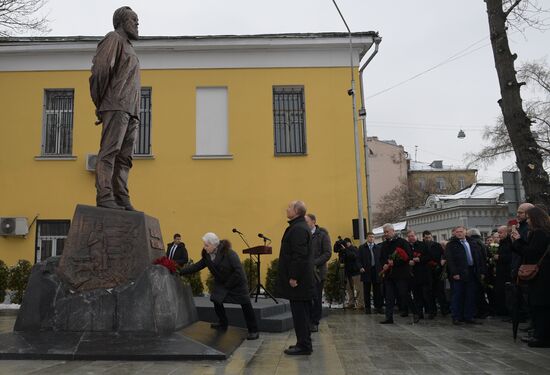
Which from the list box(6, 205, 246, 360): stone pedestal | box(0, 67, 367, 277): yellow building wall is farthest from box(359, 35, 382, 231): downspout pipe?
box(6, 205, 246, 360): stone pedestal

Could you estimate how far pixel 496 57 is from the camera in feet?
34.8

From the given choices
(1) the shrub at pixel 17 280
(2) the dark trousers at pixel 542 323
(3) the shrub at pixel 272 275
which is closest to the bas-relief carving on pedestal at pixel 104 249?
(2) the dark trousers at pixel 542 323

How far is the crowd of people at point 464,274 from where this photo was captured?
672cm

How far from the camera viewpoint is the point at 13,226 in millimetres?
14977

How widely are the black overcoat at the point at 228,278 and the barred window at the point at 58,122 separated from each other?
416 inches

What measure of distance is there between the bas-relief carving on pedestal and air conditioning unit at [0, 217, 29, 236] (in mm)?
10029

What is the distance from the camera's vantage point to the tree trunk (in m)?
9.84

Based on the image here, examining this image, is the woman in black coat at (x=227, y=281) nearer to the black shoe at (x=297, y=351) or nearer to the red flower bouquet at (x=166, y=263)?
the red flower bouquet at (x=166, y=263)

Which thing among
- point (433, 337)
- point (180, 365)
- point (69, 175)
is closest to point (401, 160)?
point (69, 175)

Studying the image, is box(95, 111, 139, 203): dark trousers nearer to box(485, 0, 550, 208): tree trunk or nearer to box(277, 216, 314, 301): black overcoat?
box(277, 216, 314, 301): black overcoat

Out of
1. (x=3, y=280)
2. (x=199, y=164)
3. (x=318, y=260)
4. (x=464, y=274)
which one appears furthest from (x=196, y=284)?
(x=464, y=274)

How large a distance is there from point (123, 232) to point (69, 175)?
10276mm

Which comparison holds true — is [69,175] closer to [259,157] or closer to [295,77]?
[259,157]

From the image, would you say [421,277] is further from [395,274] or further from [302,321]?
[302,321]
